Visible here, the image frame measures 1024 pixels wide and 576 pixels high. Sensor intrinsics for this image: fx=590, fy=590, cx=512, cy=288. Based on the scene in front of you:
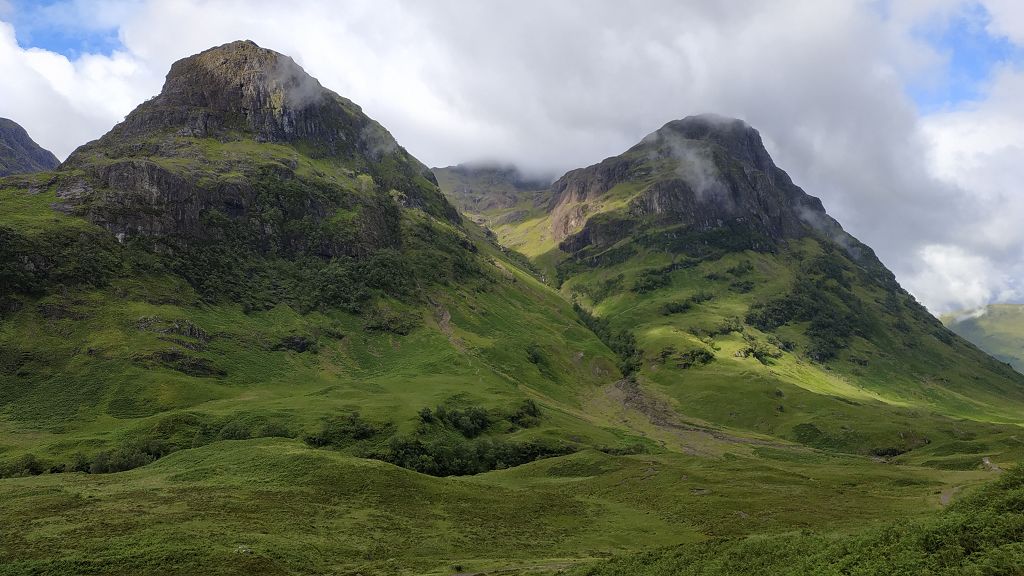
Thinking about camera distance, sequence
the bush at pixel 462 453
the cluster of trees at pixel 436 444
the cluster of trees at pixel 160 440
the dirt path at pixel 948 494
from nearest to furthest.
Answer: the dirt path at pixel 948 494, the cluster of trees at pixel 160 440, the cluster of trees at pixel 436 444, the bush at pixel 462 453

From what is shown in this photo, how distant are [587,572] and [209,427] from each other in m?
132

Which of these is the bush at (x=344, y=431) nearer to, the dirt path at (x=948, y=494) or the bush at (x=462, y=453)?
the bush at (x=462, y=453)

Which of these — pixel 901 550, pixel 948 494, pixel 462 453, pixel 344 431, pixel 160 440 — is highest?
pixel 901 550

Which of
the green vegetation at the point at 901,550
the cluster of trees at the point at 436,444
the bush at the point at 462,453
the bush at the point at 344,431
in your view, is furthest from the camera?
the bush at the point at 462,453

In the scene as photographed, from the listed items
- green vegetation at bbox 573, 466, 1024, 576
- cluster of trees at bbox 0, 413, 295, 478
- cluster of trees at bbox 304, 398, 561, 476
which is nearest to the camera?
green vegetation at bbox 573, 466, 1024, 576

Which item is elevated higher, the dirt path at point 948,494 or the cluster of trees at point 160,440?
the dirt path at point 948,494

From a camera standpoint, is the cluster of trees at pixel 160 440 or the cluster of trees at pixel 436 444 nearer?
the cluster of trees at pixel 160 440

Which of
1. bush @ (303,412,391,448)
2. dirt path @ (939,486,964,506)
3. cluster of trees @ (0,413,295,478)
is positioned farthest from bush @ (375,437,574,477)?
dirt path @ (939,486,964,506)

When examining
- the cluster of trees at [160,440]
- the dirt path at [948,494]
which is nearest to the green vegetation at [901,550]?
the dirt path at [948,494]

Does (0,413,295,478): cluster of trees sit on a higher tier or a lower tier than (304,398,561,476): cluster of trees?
lower

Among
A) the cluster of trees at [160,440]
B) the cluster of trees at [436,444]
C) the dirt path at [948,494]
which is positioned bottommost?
the cluster of trees at [160,440]

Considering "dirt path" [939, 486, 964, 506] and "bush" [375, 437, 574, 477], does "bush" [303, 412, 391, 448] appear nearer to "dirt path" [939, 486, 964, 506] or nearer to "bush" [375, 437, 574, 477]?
"bush" [375, 437, 574, 477]

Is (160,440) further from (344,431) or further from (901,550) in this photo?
(901,550)

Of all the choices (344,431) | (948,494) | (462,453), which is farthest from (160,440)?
(948,494)
